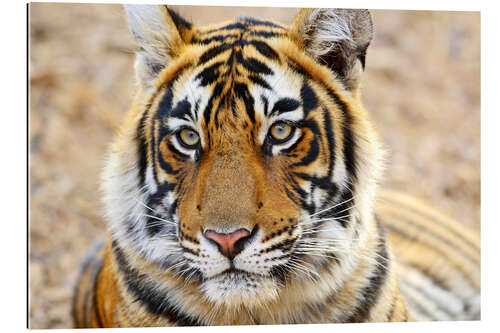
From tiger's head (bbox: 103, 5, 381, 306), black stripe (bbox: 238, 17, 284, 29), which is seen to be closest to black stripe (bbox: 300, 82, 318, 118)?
tiger's head (bbox: 103, 5, 381, 306)

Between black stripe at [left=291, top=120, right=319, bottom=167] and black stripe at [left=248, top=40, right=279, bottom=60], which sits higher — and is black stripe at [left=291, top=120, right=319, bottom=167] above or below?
below

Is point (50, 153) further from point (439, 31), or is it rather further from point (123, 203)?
point (439, 31)

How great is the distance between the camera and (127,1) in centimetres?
235

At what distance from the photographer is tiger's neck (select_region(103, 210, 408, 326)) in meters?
2.15

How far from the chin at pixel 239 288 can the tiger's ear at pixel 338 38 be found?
72 cm

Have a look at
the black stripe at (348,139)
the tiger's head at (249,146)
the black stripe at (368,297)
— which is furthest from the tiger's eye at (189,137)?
the black stripe at (368,297)

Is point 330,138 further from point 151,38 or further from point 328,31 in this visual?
point 151,38

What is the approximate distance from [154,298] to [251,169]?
56 cm

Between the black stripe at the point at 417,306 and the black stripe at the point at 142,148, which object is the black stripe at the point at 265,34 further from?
the black stripe at the point at 417,306

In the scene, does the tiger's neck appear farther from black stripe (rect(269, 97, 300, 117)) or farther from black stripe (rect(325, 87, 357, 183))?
black stripe (rect(269, 97, 300, 117))

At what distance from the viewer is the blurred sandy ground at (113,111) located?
2934 millimetres

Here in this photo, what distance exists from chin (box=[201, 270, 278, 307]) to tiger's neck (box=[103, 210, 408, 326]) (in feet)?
0.34

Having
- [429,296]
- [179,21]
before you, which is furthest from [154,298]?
[429,296]

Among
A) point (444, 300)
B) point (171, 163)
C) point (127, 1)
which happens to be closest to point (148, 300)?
point (171, 163)
